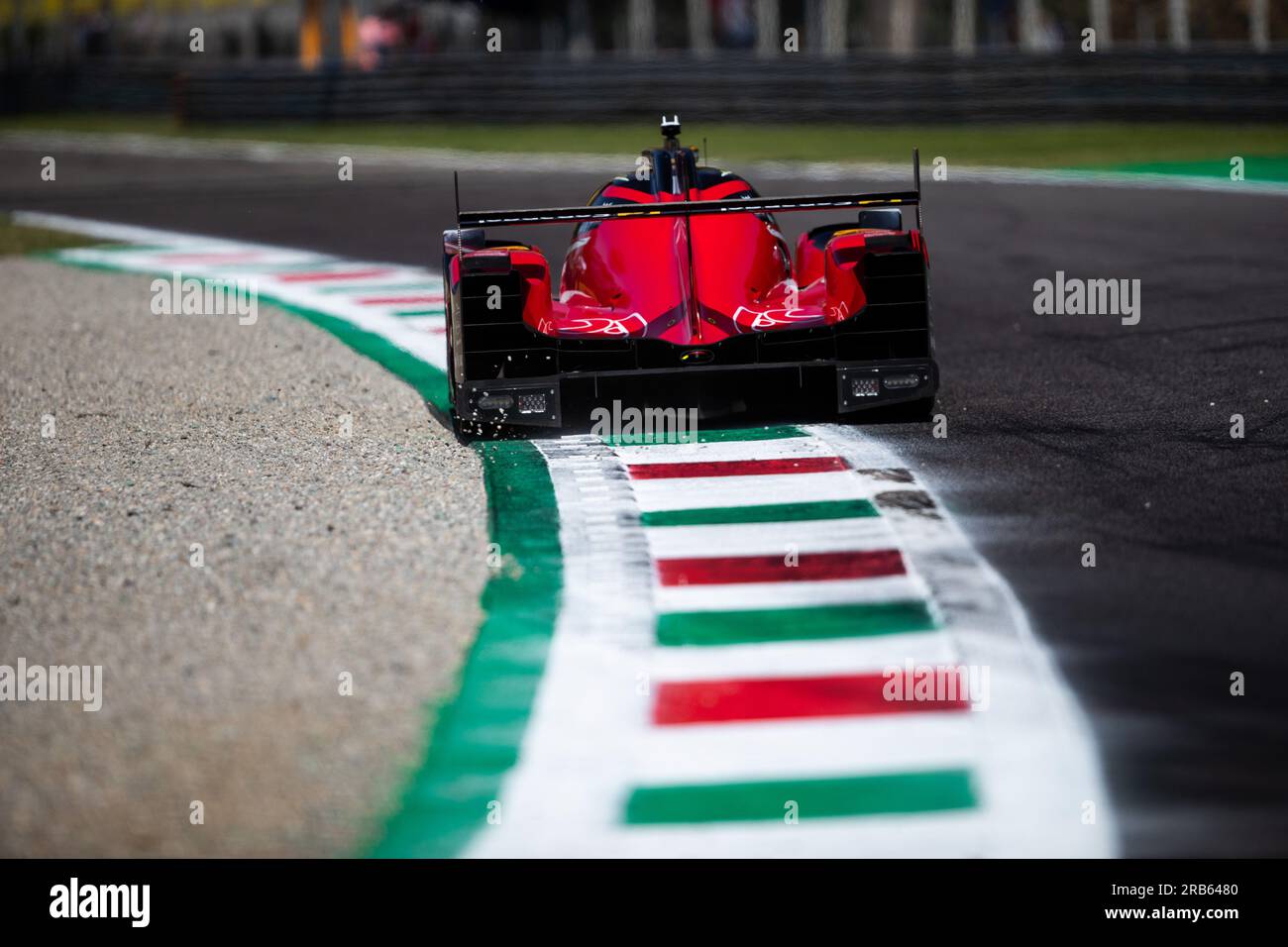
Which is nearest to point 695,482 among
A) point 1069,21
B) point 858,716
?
point 858,716

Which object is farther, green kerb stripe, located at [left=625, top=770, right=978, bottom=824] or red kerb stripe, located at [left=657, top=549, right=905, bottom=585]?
red kerb stripe, located at [left=657, top=549, right=905, bottom=585]

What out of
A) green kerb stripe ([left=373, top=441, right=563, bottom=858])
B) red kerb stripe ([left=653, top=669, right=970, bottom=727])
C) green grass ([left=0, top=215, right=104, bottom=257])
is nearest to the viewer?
green kerb stripe ([left=373, top=441, right=563, bottom=858])

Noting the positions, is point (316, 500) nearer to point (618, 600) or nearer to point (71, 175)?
point (618, 600)

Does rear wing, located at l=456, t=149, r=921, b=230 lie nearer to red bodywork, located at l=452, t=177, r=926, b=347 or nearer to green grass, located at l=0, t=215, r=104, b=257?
red bodywork, located at l=452, t=177, r=926, b=347

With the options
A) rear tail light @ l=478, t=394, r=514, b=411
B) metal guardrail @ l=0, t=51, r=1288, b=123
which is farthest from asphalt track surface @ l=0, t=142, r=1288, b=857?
metal guardrail @ l=0, t=51, r=1288, b=123

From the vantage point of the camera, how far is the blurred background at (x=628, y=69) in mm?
23469

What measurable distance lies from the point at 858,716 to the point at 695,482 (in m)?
2.54

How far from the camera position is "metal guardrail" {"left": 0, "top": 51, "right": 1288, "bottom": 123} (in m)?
23.2

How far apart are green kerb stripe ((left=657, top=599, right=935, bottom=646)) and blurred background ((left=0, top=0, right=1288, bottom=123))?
19193 mm

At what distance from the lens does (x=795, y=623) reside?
17.7 feet

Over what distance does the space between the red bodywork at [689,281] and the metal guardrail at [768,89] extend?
1637 centimetres

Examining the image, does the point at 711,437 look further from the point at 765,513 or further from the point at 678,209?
the point at 765,513

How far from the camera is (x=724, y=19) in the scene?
174ft

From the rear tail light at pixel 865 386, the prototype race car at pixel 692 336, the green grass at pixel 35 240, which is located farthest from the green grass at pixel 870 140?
the rear tail light at pixel 865 386
